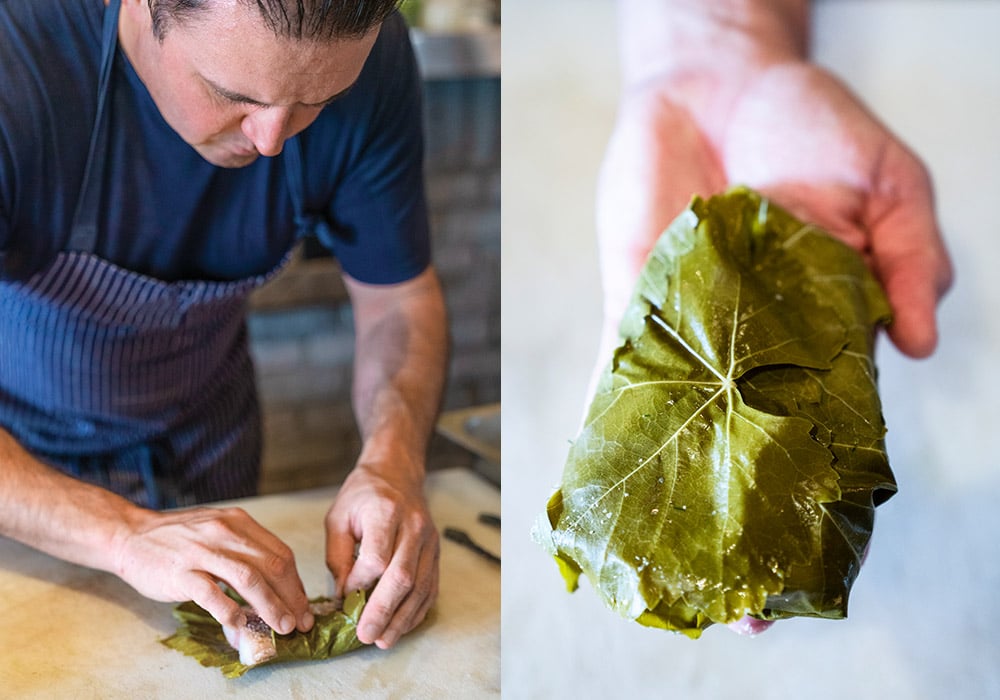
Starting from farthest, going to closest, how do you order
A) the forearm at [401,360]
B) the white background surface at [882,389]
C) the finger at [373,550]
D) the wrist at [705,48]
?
the wrist at [705,48] < the forearm at [401,360] < the white background surface at [882,389] < the finger at [373,550]

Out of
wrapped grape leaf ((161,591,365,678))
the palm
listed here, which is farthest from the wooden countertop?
the palm

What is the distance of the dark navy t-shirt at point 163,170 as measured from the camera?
0.80 metres

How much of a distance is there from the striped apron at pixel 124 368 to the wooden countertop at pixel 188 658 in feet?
0.71

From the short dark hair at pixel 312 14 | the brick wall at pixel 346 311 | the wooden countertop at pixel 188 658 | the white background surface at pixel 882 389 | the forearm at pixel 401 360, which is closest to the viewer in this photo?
the short dark hair at pixel 312 14

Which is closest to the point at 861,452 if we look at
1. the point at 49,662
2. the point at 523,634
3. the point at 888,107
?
the point at 523,634

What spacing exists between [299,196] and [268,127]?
1.06 ft

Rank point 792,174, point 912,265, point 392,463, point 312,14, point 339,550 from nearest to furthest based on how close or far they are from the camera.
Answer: point 312,14 < point 339,550 < point 392,463 < point 912,265 < point 792,174

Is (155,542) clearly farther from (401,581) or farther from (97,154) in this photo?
(97,154)

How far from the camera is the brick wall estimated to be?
2.01 metres

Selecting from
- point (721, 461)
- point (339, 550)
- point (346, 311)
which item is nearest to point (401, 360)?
point (339, 550)

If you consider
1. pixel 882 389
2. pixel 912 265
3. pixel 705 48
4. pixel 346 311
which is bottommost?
pixel 346 311

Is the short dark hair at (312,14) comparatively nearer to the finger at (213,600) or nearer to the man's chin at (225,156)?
the man's chin at (225,156)

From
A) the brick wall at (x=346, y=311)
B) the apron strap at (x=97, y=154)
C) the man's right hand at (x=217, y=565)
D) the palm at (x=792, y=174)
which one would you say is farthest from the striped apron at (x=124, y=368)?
the brick wall at (x=346, y=311)

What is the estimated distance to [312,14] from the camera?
1.90 feet
